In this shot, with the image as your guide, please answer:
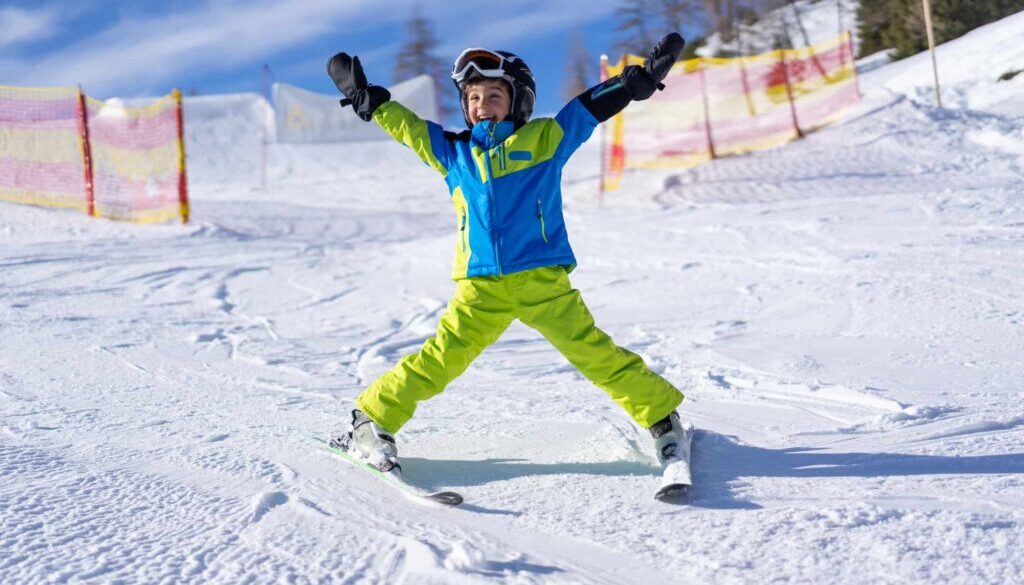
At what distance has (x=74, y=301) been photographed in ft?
22.4

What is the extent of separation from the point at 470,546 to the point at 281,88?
64.7ft

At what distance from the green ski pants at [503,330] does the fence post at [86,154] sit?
1120 centimetres

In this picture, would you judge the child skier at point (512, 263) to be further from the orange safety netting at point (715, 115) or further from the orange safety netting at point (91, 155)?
the orange safety netting at point (715, 115)

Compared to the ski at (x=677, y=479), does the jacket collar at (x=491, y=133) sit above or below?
above

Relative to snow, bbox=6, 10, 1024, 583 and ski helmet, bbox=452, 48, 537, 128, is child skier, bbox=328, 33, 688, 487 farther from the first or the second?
snow, bbox=6, 10, 1024, 583

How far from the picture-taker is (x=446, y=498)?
2516 millimetres

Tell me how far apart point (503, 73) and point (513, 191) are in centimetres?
42

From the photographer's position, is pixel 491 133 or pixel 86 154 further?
pixel 86 154

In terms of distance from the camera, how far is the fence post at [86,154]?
41.0ft

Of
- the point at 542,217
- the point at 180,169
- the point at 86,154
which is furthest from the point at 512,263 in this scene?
the point at 86,154

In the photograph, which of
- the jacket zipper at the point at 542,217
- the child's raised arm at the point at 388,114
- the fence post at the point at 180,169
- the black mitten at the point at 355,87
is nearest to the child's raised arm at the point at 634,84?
the jacket zipper at the point at 542,217

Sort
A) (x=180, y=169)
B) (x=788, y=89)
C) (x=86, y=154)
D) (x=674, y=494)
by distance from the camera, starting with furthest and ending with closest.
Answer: (x=788, y=89) → (x=180, y=169) → (x=86, y=154) → (x=674, y=494)

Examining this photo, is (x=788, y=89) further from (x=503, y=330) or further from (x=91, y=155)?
(x=503, y=330)

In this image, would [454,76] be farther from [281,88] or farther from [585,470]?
[281,88]
